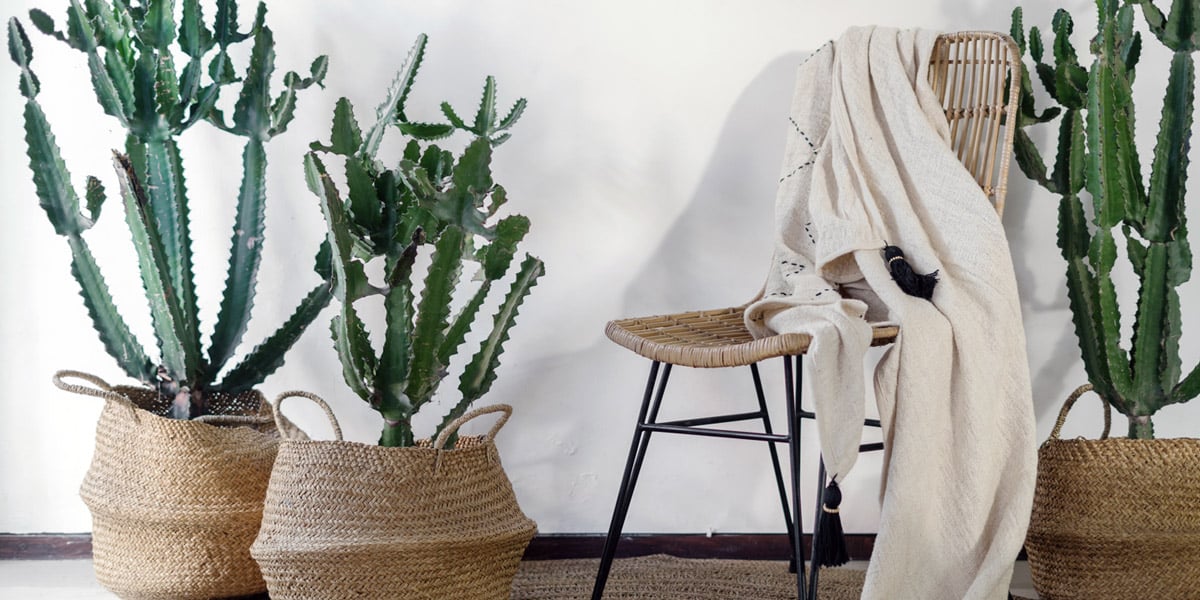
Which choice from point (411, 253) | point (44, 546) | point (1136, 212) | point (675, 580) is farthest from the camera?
point (44, 546)

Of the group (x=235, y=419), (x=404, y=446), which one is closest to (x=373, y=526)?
(x=404, y=446)

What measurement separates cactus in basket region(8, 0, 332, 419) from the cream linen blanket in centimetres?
78

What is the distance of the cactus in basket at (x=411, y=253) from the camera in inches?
56.4

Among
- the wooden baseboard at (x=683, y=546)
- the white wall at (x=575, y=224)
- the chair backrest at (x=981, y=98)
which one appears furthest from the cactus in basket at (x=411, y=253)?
the chair backrest at (x=981, y=98)

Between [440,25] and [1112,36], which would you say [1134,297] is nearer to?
[1112,36]

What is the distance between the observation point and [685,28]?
6.29 feet

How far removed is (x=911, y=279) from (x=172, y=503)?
1.14m

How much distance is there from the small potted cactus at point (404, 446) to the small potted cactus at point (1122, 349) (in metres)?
0.81

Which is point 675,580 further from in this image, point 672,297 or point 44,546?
point 44,546

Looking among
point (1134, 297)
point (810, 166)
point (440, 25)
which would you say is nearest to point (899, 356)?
point (810, 166)

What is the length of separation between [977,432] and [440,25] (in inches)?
45.9

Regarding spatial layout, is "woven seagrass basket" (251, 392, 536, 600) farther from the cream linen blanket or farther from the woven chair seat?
the cream linen blanket

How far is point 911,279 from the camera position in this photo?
58.9 inches

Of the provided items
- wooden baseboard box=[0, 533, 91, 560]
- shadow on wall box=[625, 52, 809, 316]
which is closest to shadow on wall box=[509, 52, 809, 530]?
shadow on wall box=[625, 52, 809, 316]
